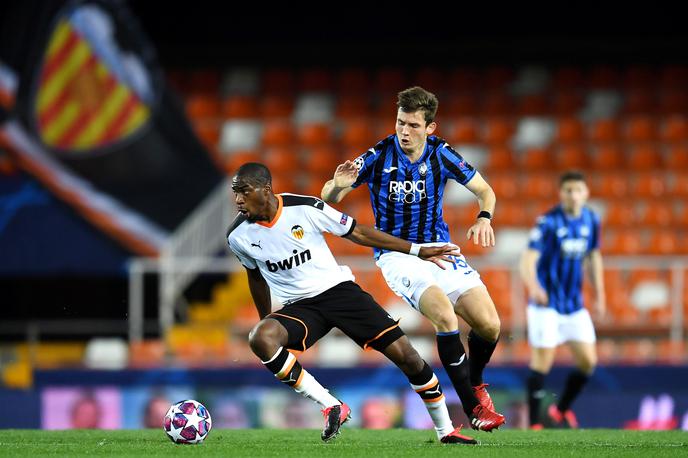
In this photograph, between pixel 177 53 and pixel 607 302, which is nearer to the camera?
pixel 607 302

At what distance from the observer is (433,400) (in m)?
7.18

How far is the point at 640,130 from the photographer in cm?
1683

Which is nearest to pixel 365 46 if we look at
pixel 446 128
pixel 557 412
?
pixel 446 128

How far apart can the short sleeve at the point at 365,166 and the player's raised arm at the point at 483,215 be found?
594 millimetres

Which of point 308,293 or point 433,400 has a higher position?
point 308,293

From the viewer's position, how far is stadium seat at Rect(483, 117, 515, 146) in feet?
55.0

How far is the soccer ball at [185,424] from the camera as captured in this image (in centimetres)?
721

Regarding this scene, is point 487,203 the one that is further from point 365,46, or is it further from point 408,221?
point 365,46

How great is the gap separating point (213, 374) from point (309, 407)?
1061 mm

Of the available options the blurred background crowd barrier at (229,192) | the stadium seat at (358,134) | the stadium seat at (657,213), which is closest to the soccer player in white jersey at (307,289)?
the blurred background crowd barrier at (229,192)

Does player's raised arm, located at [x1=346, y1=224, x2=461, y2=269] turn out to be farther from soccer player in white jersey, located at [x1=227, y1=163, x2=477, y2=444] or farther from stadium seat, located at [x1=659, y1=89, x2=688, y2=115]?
stadium seat, located at [x1=659, y1=89, x2=688, y2=115]

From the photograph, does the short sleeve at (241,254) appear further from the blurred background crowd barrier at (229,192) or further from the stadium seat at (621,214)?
the stadium seat at (621,214)

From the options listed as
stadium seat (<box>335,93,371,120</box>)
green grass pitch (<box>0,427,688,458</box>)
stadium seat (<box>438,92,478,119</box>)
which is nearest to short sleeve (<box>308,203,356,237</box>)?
green grass pitch (<box>0,427,688,458</box>)

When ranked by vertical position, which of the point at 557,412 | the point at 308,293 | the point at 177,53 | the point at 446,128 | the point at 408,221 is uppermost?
the point at 177,53
